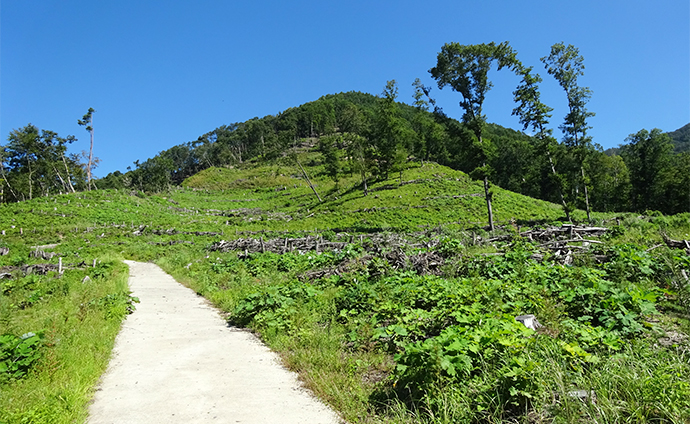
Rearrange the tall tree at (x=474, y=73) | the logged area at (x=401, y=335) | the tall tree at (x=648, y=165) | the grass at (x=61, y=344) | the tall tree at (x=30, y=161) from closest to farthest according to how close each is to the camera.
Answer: the logged area at (x=401, y=335) → the grass at (x=61, y=344) → the tall tree at (x=474, y=73) → the tall tree at (x=648, y=165) → the tall tree at (x=30, y=161)

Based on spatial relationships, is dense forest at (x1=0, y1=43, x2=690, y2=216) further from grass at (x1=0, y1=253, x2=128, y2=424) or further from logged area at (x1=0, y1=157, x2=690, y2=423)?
grass at (x1=0, y1=253, x2=128, y2=424)

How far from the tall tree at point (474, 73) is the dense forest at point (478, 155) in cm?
8

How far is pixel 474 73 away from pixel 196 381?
28.9 meters

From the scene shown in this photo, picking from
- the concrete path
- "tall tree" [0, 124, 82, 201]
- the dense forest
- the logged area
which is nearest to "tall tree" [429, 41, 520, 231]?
the dense forest

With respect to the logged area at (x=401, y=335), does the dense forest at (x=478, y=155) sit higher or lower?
higher

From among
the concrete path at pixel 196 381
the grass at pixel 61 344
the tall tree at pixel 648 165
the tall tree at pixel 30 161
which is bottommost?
the concrete path at pixel 196 381

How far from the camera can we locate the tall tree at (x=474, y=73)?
85.0 ft

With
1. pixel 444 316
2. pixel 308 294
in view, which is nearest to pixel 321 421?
pixel 444 316

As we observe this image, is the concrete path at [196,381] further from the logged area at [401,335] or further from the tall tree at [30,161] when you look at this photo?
the tall tree at [30,161]

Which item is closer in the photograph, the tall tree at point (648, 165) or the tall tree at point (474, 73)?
the tall tree at point (474, 73)

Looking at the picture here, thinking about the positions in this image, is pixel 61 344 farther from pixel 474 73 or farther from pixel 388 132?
pixel 388 132

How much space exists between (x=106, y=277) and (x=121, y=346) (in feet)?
29.4

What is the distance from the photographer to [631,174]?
57469mm

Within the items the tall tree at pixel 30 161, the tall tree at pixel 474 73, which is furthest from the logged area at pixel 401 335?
the tall tree at pixel 30 161
